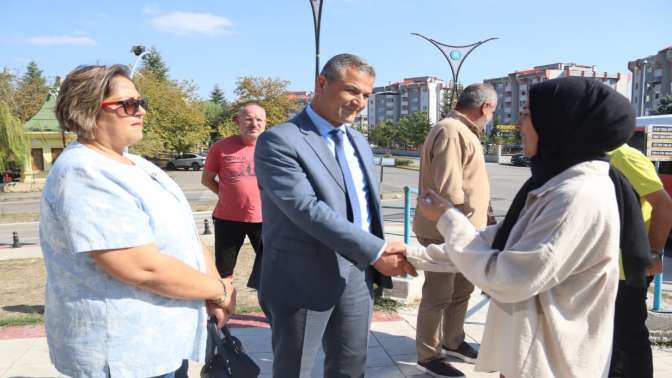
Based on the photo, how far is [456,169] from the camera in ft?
10.6

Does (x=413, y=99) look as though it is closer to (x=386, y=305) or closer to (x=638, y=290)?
(x=386, y=305)

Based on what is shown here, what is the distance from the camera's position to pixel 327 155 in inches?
88.9

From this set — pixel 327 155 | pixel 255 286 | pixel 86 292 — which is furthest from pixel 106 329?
pixel 327 155

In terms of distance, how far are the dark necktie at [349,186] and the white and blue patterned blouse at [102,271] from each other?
81 centimetres

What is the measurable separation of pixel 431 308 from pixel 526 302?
178 cm

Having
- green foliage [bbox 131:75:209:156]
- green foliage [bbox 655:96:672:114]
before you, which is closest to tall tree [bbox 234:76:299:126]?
green foliage [bbox 131:75:209:156]

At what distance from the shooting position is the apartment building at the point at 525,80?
8579 centimetres

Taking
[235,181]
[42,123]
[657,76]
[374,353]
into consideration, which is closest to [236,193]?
[235,181]

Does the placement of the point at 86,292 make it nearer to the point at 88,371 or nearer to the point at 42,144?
the point at 88,371

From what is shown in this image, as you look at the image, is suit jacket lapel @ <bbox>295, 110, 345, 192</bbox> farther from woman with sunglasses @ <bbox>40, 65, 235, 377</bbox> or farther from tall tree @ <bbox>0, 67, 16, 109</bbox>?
tall tree @ <bbox>0, 67, 16, 109</bbox>

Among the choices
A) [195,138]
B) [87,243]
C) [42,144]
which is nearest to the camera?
[87,243]

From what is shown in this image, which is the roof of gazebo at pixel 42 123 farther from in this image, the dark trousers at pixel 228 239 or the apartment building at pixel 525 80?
the apartment building at pixel 525 80

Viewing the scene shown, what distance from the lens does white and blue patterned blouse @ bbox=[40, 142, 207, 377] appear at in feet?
5.08

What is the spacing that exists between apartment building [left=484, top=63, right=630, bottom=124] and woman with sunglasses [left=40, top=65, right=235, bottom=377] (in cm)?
8542
